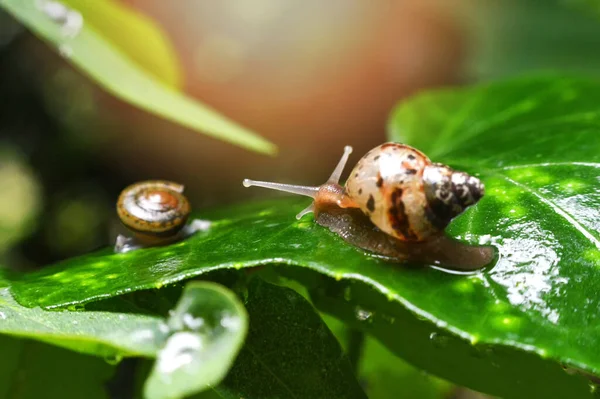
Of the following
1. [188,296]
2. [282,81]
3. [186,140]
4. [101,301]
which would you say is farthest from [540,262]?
[186,140]

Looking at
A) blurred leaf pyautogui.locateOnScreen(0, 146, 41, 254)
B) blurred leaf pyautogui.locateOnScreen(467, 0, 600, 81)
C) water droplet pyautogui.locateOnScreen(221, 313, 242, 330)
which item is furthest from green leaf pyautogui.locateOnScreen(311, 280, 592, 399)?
blurred leaf pyautogui.locateOnScreen(0, 146, 41, 254)

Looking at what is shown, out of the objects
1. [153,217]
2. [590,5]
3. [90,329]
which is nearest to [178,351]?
[90,329]

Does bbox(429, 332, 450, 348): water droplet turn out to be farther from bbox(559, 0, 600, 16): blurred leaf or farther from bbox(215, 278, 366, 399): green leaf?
bbox(559, 0, 600, 16): blurred leaf

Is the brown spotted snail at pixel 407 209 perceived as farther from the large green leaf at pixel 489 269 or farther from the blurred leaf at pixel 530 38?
the blurred leaf at pixel 530 38

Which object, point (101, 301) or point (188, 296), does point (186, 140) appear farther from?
point (188, 296)

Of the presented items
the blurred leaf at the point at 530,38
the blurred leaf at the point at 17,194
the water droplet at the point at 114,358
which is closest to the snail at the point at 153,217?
the water droplet at the point at 114,358

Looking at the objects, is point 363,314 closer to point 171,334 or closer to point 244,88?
point 171,334

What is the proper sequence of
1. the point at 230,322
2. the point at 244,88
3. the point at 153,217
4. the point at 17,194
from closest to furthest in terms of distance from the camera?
the point at 230,322, the point at 153,217, the point at 17,194, the point at 244,88
